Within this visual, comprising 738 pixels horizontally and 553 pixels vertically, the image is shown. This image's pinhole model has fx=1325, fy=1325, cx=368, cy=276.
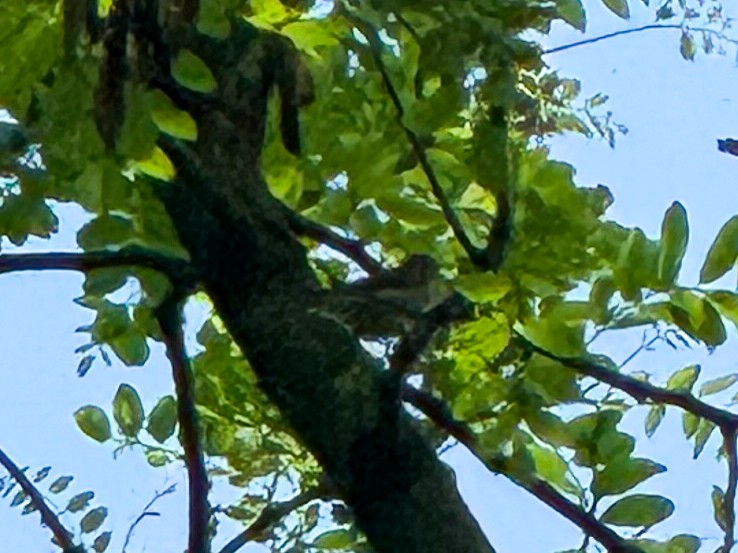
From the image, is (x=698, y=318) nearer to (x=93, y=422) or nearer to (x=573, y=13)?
(x=573, y=13)

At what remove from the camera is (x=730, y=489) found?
437 mm

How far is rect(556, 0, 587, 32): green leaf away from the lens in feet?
1.28

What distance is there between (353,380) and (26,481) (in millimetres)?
135

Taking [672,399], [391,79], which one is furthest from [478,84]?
[672,399]

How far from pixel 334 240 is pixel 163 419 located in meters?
0.11

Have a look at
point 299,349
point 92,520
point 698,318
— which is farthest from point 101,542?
point 698,318

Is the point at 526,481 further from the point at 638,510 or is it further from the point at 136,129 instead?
the point at 136,129

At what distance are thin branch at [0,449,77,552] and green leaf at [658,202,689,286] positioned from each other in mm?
225

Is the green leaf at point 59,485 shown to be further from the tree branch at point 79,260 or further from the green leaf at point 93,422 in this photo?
the tree branch at point 79,260

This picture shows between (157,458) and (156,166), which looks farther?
(157,458)

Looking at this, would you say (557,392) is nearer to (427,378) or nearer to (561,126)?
(427,378)

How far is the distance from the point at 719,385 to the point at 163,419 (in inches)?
8.3

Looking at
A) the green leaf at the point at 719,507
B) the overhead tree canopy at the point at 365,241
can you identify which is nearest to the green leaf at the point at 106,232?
the overhead tree canopy at the point at 365,241

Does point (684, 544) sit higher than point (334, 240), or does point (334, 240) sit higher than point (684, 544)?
point (334, 240)
